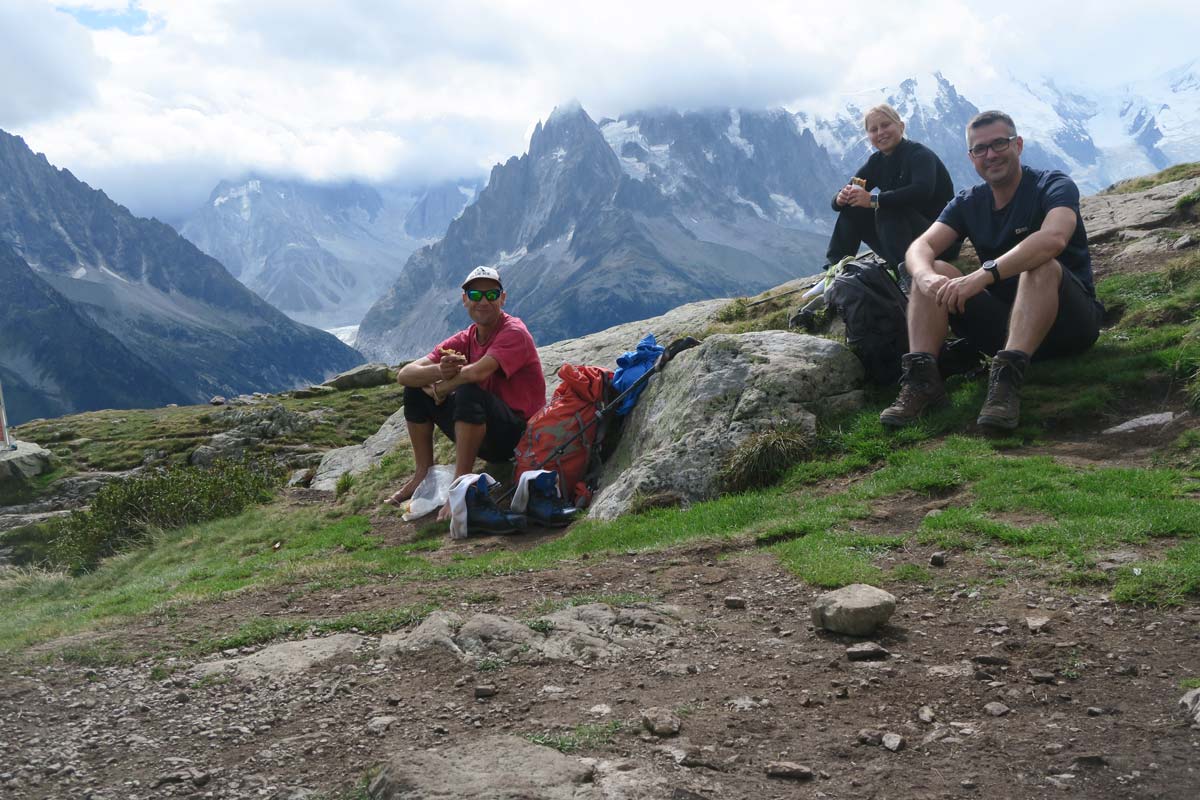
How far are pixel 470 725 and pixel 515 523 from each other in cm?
635

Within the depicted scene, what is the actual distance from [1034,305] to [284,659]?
848cm

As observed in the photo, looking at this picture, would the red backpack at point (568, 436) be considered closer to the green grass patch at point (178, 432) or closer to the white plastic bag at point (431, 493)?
the white plastic bag at point (431, 493)

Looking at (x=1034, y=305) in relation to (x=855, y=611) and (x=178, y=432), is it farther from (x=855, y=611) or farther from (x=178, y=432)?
(x=178, y=432)

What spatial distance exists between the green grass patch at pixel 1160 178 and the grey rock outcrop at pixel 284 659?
19326 mm

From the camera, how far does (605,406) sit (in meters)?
13.7

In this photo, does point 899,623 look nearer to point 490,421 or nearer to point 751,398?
point 751,398

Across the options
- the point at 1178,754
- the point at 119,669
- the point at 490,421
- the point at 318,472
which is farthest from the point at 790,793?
the point at 318,472

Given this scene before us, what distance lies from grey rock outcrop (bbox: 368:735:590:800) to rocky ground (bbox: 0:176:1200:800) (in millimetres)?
14

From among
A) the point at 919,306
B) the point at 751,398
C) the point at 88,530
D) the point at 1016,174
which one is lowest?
the point at 88,530

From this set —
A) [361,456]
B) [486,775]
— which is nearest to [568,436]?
[486,775]

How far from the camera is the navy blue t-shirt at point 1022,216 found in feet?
32.7

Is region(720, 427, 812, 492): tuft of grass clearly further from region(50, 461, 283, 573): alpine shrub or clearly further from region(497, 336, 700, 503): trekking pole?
region(50, 461, 283, 573): alpine shrub

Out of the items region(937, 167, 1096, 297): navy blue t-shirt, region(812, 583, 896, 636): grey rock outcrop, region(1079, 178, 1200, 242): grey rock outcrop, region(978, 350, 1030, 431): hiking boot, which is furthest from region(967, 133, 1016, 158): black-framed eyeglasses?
region(1079, 178, 1200, 242): grey rock outcrop

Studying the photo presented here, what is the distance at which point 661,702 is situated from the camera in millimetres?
Answer: 5297
